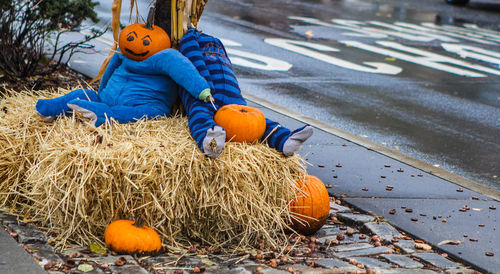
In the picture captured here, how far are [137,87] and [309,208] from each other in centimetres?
142

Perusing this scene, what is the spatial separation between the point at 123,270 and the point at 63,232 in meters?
0.57

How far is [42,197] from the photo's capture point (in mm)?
4066

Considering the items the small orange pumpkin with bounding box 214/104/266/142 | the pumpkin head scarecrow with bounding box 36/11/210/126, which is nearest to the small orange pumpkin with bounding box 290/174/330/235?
the small orange pumpkin with bounding box 214/104/266/142

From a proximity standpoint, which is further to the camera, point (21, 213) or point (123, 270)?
point (21, 213)

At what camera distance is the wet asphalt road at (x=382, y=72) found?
7.68m

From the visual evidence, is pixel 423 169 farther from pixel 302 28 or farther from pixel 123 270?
pixel 302 28

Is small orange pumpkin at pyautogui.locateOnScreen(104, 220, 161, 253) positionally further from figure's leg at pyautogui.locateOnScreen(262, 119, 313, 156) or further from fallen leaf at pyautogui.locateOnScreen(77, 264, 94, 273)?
figure's leg at pyautogui.locateOnScreen(262, 119, 313, 156)

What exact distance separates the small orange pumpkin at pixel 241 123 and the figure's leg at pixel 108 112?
0.50 meters

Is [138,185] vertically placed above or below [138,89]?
below

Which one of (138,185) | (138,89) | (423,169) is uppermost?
(138,89)

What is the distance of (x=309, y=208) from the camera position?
442 cm

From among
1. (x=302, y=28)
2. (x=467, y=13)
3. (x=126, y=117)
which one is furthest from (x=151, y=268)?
(x=467, y=13)

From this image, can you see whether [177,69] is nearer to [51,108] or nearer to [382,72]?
[51,108]

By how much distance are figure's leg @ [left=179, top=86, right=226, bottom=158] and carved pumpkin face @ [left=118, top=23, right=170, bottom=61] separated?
35 centimetres
